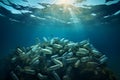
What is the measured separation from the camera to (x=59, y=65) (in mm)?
6984

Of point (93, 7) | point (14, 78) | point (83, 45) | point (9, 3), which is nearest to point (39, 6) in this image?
point (9, 3)

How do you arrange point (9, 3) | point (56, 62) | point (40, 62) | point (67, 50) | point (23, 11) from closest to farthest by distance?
point (56, 62) → point (40, 62) → point (67, 50) → point (9, 3) → point (23, 11)

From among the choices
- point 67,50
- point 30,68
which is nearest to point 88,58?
point 67,50

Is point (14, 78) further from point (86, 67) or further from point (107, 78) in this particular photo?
point (107, 78)

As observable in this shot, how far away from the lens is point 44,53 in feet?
26.0

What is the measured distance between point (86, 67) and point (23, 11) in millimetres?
16741

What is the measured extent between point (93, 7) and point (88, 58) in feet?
43.8

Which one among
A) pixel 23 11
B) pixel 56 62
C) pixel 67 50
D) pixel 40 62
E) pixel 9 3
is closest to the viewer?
pixel 56 62

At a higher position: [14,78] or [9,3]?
[9,3]

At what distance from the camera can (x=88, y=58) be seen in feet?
24.9

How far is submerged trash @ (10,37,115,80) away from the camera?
7.18 meters

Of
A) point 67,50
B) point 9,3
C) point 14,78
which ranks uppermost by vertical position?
point 9,3

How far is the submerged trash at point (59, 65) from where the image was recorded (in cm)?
718

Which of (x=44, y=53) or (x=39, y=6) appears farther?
(x=39, y=6)
